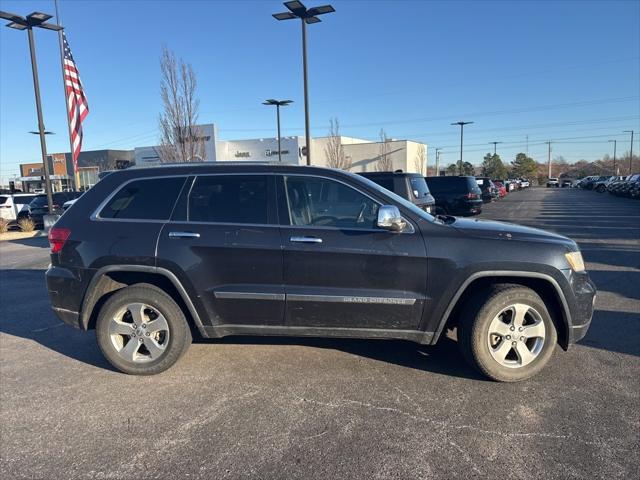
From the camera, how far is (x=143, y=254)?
410 centimetres

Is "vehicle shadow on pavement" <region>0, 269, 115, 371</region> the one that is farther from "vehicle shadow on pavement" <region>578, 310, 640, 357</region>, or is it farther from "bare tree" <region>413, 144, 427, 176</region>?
"bare tree" <region>413, 144, 427, 176</region>

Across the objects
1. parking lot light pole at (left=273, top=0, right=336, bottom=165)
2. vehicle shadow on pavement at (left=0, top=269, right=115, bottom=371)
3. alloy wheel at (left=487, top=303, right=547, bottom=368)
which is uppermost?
parking lot light pole at (left=273, top=0, right=336, bottom=165)

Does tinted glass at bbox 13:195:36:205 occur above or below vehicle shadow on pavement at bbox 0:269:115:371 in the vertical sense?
above

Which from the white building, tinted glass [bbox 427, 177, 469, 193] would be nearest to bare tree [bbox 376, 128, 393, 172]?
the white building

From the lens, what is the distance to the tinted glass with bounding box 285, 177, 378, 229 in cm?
404

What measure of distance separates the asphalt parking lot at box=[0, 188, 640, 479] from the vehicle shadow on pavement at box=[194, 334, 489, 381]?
2 cm

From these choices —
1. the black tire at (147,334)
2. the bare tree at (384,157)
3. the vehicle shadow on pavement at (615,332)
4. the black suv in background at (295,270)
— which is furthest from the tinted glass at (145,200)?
the bare tree at (384,157)

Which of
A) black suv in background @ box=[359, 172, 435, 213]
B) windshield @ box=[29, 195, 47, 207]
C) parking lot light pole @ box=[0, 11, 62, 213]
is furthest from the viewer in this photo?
windshield @ box=[29, 195, 47, 207]

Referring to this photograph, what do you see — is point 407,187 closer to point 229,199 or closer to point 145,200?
point 229,199

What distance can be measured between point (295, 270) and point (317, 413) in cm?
118

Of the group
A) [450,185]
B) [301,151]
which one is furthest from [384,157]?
[450,185]

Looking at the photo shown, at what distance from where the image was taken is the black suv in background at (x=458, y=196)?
58.4 feet

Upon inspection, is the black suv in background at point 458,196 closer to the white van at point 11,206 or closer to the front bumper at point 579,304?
the front bumper at point 579,304

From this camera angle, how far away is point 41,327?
19.0ft
